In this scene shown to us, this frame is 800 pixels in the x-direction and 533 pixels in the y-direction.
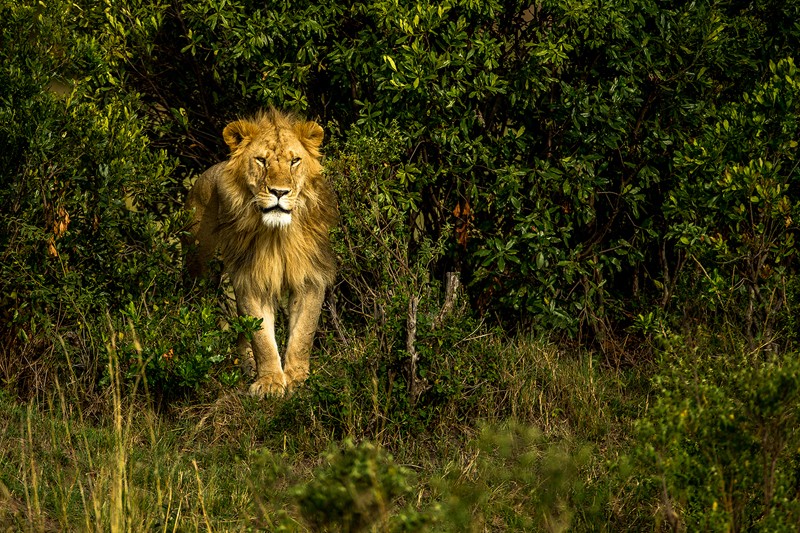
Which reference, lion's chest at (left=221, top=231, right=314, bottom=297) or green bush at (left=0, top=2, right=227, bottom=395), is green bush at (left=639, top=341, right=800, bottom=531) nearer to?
green bush at (left=0, top=2, right=227, bottom=395)

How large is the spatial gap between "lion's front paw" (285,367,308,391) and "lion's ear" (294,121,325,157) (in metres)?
1.35

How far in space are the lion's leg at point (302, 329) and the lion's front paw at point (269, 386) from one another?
5cm

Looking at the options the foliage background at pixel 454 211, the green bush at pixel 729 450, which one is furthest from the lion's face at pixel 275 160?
the green bush at pixel 729 450

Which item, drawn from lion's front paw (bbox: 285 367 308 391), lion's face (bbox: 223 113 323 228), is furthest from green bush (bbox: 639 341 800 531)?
lion's face (bbox: 223 113 323 228)

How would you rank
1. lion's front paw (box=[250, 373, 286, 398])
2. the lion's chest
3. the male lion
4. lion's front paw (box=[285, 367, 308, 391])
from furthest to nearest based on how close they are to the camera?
the lion's chest
the male lion
lion's front paw (box=[285, 367, 308, 391])
lion's front paw (box=[250, 373, 286, 398])

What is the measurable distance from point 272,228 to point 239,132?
664mm

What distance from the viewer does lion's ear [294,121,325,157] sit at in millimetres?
7160

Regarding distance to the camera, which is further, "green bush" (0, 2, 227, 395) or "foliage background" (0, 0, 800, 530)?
"green bush" (0, 2, 227, 395)

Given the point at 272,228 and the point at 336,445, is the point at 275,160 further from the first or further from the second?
the point at 336,445

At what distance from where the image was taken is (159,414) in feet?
21.2

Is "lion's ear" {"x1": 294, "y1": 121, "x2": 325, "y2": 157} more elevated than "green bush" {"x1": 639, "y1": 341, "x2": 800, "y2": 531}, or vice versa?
"lion's ear" {"x1": 294, "y1": 121, "x2": 325, "y2": 157}

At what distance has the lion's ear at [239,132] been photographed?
721 cm

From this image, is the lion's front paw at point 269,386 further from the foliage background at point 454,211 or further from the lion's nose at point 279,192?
the lion's nose at point 279,192

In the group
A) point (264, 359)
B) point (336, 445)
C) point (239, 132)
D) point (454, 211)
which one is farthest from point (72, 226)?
point (454, 211)
